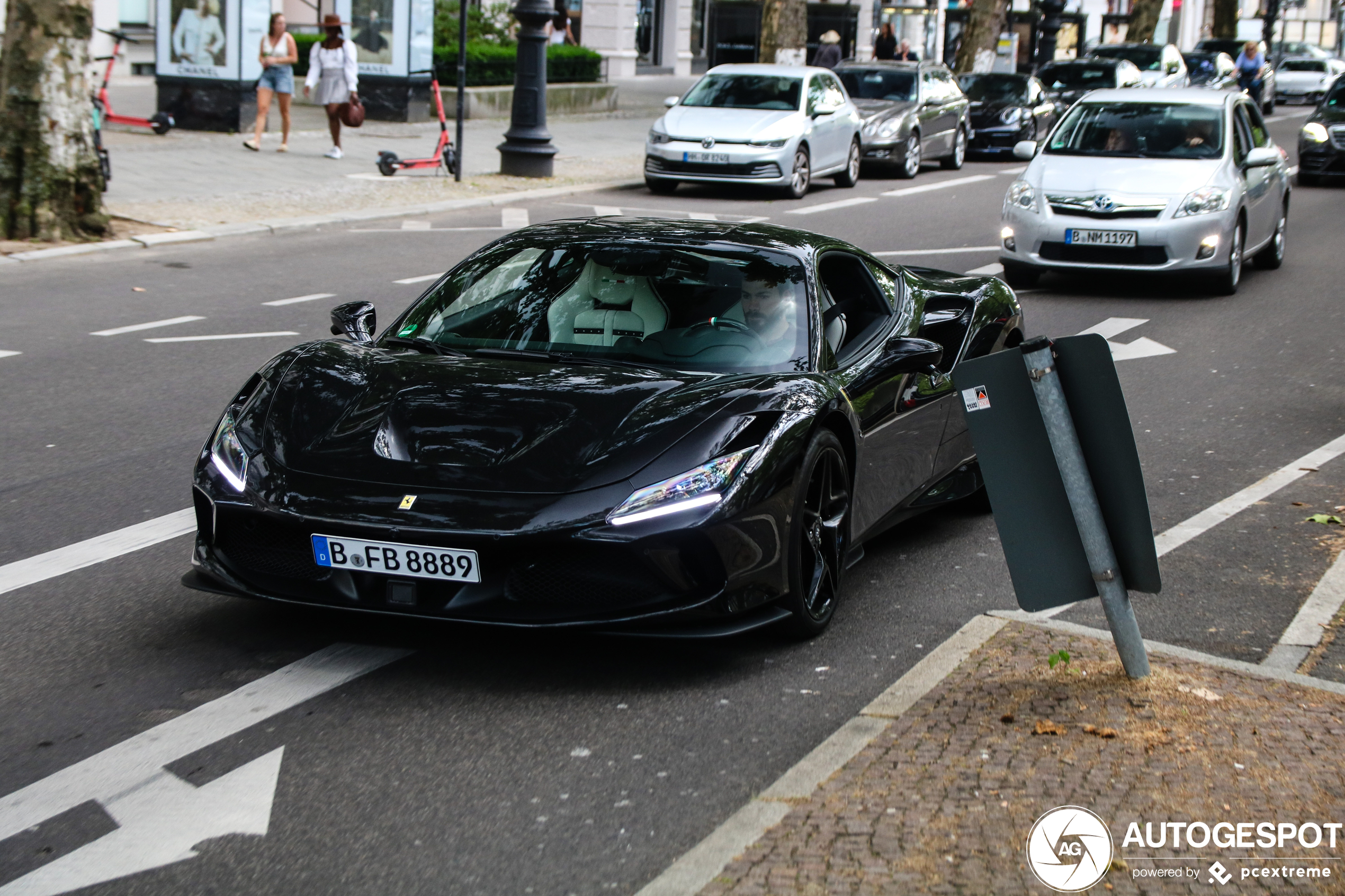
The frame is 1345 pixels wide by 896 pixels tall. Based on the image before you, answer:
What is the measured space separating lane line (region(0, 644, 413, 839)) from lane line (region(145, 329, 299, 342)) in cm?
611

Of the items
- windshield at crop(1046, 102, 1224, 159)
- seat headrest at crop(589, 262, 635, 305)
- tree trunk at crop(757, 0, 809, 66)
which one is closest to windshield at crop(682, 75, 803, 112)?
A: windshield at crop(1046, 102, 1224, 159)

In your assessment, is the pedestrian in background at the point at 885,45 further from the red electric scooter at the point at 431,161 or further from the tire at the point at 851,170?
the red electric scooter at the point at 431,161

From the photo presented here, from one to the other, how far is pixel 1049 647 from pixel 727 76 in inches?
707

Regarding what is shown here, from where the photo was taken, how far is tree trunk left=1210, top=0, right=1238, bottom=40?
6138cm

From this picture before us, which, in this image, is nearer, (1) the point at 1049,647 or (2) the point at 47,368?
(1) the point at 1049,647

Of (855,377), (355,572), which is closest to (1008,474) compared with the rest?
(855,377)

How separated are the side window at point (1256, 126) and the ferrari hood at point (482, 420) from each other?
11485 mm

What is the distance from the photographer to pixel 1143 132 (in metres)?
14.7

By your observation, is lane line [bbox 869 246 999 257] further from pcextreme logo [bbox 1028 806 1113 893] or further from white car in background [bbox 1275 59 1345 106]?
white car in background [bbox 1275 59 1345 106]

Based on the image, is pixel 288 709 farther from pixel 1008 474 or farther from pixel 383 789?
pixel 1008 474

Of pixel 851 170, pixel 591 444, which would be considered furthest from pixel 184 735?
pixel 851 170

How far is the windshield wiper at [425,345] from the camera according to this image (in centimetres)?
557

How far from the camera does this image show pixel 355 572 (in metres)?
4.59

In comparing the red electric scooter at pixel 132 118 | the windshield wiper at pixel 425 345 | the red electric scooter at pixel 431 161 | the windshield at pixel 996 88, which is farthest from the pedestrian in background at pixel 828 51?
the windshield wiper at pixel 425 345
